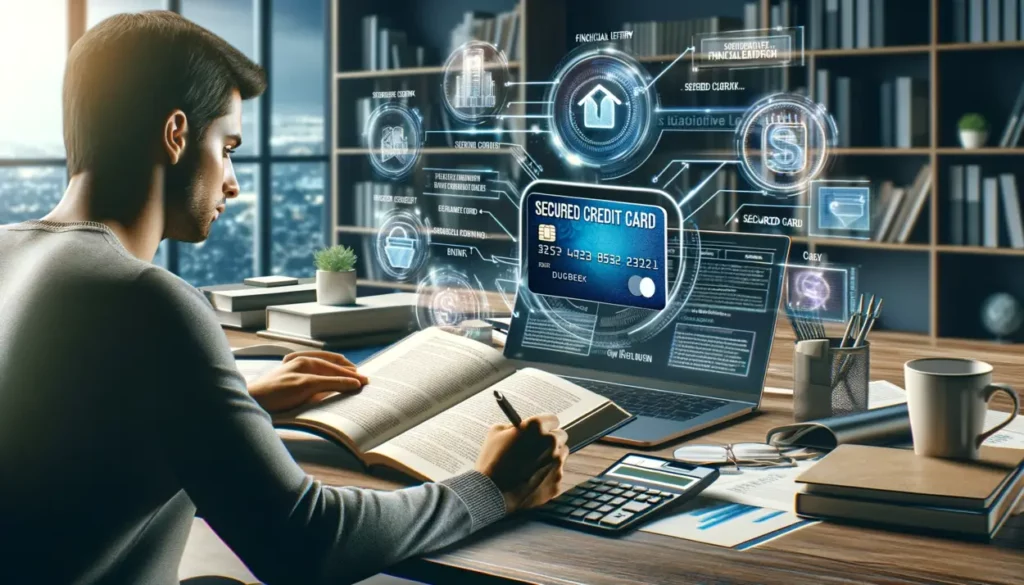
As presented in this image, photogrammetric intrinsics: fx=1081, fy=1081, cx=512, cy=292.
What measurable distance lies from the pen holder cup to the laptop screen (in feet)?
0.28

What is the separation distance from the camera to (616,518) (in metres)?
1.02

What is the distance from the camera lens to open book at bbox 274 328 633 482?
1188 mm

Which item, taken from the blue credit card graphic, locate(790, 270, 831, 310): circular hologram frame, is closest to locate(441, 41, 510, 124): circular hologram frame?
locate(790, 270, 831, 310): circular hologram frame

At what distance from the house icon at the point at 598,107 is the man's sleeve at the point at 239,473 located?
271 cm

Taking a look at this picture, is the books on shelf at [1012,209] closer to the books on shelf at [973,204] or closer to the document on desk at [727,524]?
the books on shelf at [973,204]

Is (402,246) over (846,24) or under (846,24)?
under

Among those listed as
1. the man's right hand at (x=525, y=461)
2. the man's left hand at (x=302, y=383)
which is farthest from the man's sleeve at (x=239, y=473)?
the man's left hand at (x=302, y=383)

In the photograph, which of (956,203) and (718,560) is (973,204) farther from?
(718,560)

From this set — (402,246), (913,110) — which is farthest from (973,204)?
(402,246)

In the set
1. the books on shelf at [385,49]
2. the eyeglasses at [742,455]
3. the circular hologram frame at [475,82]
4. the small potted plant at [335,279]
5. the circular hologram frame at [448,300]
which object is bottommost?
the eyeglasses at [742,455]

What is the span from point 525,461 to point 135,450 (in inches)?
14.5

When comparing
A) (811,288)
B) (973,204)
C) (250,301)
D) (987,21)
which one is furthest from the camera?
(811,288)

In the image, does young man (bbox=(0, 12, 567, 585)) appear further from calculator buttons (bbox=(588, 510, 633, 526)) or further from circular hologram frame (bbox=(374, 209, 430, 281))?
circular hologram frame (bbox=(374, 209, 430, 281))

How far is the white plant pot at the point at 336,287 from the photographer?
6.79ft
